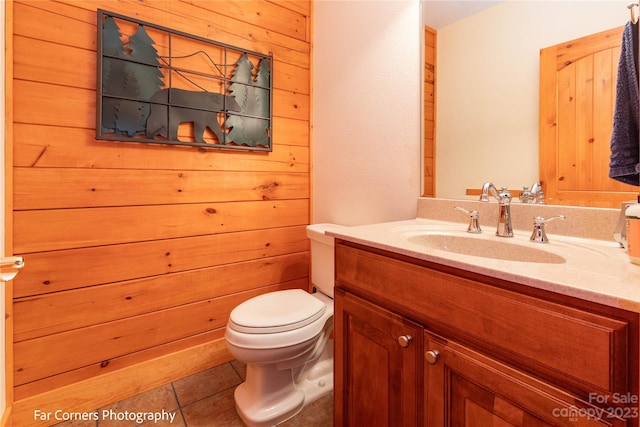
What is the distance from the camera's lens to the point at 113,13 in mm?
1373

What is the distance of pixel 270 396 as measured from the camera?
1331 millimetres

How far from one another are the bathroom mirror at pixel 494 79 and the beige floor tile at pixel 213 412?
4.41 ft

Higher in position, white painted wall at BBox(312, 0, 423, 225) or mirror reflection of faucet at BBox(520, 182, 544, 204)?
white painted wall at BBox(312, 0, 423, 225)

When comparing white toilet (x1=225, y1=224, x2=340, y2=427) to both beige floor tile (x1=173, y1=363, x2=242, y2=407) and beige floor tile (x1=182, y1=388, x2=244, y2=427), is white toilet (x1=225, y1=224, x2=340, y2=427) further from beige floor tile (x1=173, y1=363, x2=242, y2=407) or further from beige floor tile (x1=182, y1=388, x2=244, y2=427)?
beige floor tile (x1=173, y1=363, x2=242, y2=407)

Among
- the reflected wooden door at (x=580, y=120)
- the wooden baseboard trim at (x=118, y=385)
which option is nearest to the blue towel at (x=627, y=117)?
the reflected wooden door at (x=580, y=120)

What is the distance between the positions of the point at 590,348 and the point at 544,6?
1.14 m

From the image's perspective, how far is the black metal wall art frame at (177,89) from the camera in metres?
1.37

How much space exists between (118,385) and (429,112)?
1913mm

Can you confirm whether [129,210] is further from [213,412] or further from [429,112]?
[429,112]

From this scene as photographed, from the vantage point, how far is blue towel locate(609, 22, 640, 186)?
82cm

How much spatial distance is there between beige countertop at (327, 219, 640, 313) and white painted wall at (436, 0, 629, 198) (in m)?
0.28

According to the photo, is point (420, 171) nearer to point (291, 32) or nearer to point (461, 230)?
point (461, 230)

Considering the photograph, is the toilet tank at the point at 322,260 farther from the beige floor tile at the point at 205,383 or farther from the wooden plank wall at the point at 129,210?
the beige floor tile at the point at 205,383

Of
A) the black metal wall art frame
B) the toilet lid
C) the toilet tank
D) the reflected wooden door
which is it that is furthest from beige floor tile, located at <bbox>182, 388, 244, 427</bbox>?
the reflected wooden door
